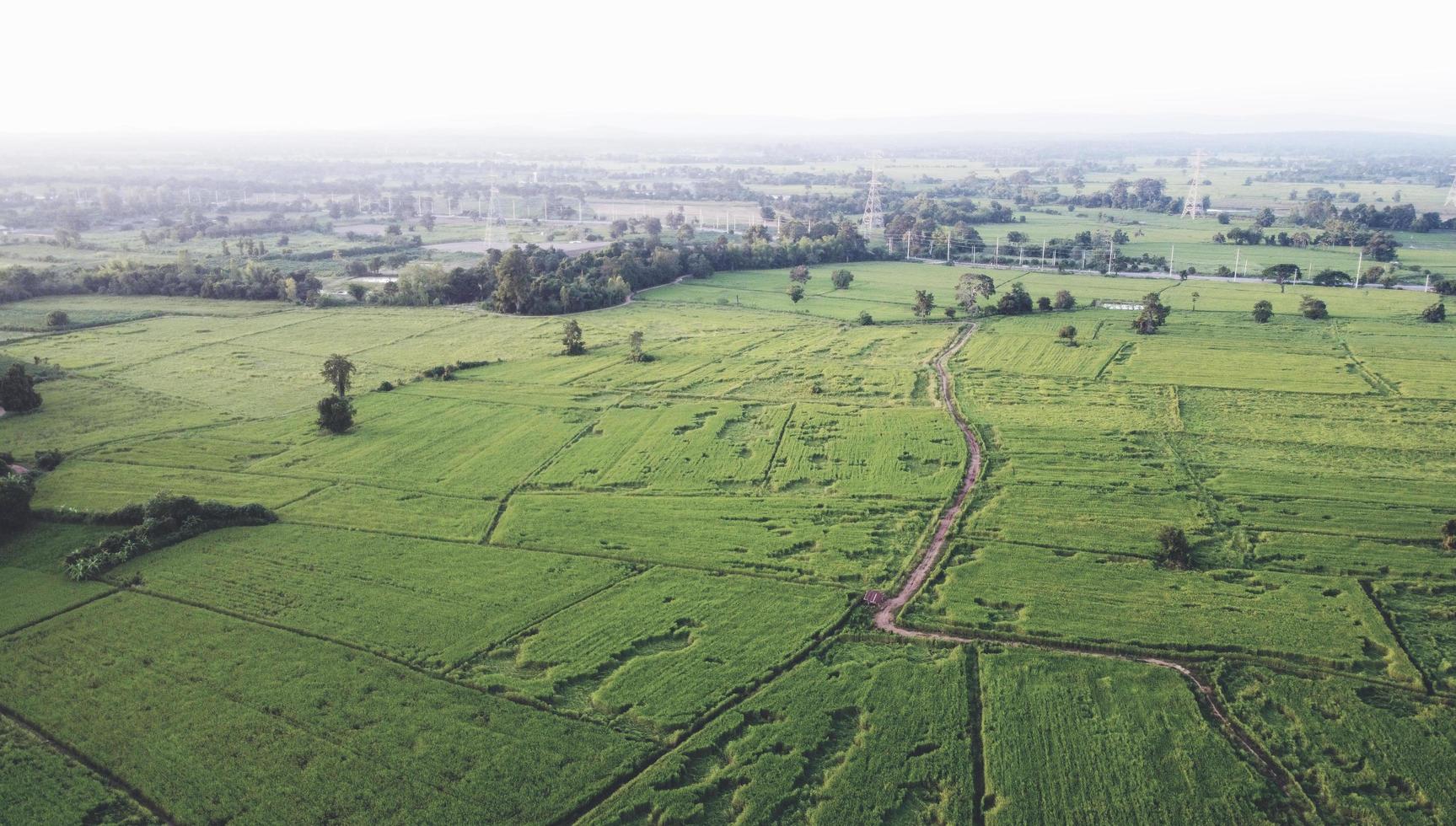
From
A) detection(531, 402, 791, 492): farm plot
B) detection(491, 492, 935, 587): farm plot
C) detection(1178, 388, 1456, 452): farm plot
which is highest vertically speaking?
detection(1178, 388, 1456, 452): farm plot

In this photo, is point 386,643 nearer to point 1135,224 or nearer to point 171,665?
point 171,665

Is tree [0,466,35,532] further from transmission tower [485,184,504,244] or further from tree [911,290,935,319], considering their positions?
transmission tower [485,184,504,244]

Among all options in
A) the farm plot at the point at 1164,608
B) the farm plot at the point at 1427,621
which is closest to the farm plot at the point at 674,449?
the farm plot at the point at 1164,608

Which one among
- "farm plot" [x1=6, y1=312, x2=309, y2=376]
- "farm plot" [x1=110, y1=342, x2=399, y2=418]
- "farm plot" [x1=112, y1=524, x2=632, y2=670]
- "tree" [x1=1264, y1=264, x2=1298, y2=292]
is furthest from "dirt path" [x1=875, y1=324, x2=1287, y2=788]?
"tree" [x1=1264, y1=264, x2=1298, y2=292]

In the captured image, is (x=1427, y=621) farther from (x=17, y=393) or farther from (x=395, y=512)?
(x=17, y=393)

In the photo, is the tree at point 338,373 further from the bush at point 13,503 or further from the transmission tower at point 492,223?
the transmission tower at point 492,223
